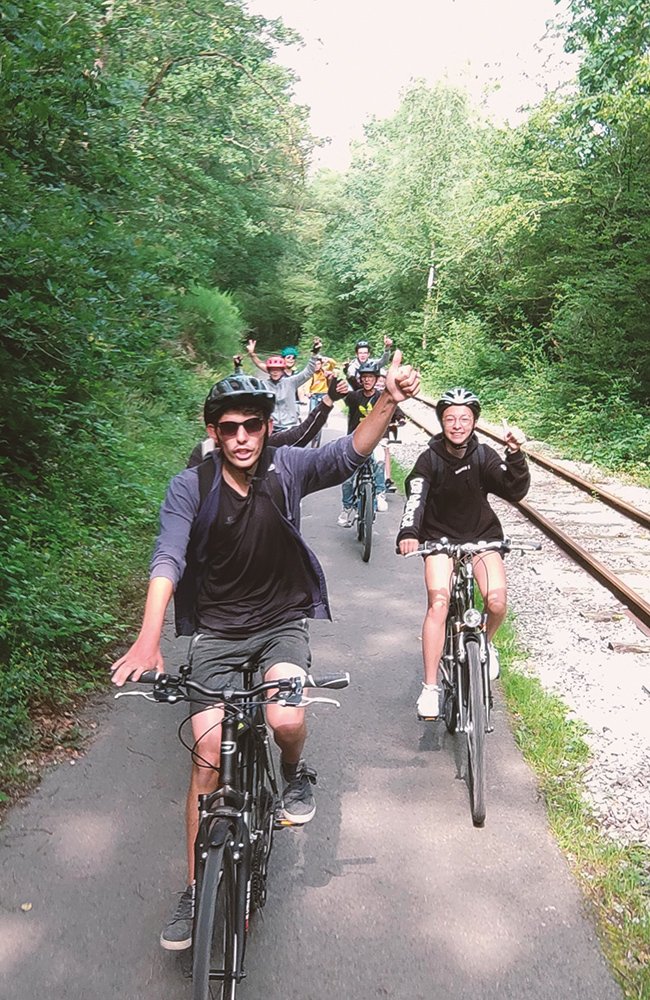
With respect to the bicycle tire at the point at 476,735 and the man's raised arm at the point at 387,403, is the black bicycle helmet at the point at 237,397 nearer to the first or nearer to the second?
the man's raised arm at the point at 387,403

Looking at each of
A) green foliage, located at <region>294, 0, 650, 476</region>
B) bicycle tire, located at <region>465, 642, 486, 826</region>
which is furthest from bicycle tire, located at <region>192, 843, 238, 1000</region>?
green foliage, located at <region>294, 0, 650, 476</region>

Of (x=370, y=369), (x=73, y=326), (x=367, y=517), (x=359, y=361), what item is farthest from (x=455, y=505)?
(x=359, y=361)

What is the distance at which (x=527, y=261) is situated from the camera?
2619 centimetres

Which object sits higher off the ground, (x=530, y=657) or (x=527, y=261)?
(x=527, y=261)

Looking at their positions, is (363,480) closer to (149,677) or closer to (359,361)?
(359,361)

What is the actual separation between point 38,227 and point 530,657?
17.3 feet

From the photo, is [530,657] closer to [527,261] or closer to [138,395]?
[138,395]

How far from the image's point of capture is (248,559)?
3.43m

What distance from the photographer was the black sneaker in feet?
11.5

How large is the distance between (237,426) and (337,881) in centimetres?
215

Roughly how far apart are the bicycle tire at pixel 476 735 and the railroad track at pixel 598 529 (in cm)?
347

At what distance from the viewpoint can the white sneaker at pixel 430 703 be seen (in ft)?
16.1

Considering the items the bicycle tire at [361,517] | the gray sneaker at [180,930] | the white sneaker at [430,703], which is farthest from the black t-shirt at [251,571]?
the bicycle tire at [361,517]

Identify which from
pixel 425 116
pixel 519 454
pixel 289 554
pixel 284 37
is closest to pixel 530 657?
pixel 519 454
